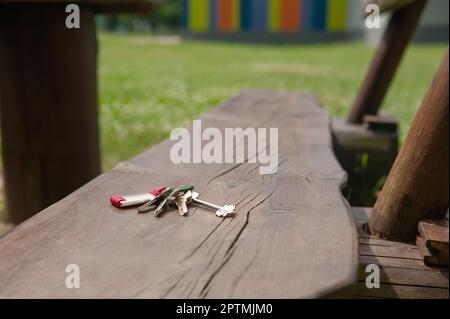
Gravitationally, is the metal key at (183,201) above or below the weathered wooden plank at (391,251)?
above

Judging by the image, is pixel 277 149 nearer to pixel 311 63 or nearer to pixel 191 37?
pixel 311 63

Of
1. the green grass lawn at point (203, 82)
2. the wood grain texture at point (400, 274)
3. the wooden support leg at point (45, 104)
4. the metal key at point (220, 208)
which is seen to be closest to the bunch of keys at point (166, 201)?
the metal key at point (220, 208)

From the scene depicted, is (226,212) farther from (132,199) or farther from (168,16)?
(168,16)

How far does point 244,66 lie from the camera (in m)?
12.9

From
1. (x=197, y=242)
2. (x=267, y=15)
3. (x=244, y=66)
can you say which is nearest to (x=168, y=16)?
(x=267, y=15)

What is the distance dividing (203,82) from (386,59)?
19.5ft

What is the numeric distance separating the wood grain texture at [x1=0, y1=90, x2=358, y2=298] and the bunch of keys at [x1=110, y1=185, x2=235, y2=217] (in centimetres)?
3

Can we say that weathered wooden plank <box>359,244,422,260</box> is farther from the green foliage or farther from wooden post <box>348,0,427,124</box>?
the green foliage

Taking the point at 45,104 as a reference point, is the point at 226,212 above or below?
below

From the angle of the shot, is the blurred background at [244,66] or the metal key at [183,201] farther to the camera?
the blurred background at [244,66]

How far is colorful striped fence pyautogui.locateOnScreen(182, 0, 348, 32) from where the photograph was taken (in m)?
21.8

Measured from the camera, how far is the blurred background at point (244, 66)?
21.0 feet

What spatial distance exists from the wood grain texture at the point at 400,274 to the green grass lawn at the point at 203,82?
9.76 feet

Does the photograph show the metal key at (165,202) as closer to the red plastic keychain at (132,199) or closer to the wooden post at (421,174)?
the red plastic keychain at (132,199)
